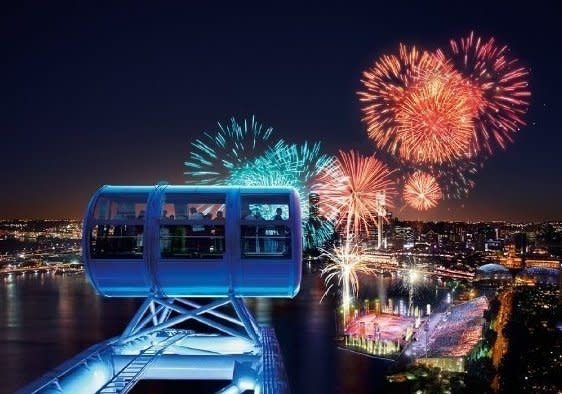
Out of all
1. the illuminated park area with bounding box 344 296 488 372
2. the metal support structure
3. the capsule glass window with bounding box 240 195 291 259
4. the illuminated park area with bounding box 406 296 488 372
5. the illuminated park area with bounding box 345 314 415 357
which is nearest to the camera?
the metal support structure

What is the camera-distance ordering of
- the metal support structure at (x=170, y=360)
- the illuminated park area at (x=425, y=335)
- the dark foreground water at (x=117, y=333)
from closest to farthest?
the metal support structure at (x=170, y=360) → the illuminated park area at (x=425, y=335) → the dark foreground water at (x=117, y=333)

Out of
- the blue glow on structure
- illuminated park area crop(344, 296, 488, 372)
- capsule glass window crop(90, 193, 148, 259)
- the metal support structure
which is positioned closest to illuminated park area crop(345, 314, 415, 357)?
illuminated park area crop(344, 296, 488, 372)

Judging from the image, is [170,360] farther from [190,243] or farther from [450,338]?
[450,338]

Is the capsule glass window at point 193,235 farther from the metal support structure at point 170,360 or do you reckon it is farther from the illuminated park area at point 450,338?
the illuminated park area at point 450,338

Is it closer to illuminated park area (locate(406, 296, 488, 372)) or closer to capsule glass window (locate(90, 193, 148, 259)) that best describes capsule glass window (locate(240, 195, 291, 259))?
capsule glass window (locate(90, 193, 148, 259))

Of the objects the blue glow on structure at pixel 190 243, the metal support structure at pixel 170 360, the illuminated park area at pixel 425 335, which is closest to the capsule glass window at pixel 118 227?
the blue glow on structure at pixel 190 243

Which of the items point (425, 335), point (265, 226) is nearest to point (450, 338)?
point (425, 335)

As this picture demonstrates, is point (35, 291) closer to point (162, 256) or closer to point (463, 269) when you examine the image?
point (463, 269)
